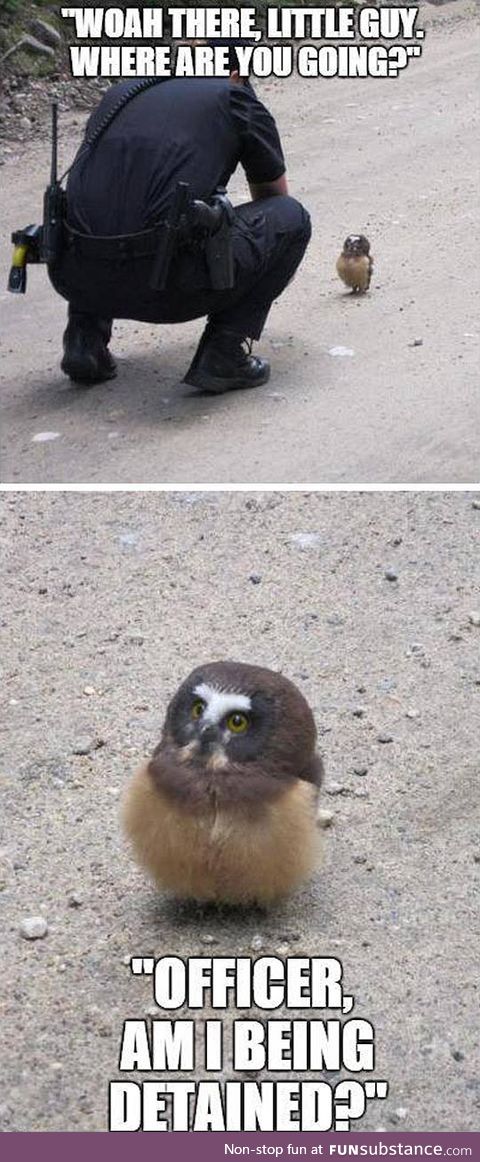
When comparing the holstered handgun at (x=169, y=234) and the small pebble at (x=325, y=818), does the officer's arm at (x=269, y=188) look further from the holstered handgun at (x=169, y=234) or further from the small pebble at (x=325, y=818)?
the small pebble at (x=325, y=818)

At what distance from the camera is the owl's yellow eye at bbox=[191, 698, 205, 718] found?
12.3 feet

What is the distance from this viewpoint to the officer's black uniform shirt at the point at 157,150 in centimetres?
620

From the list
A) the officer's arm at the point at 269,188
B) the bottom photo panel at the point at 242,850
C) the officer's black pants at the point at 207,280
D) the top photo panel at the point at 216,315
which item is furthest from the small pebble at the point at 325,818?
the officer's arm at the point at 269,188

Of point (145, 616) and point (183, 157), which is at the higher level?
point (183, 157)

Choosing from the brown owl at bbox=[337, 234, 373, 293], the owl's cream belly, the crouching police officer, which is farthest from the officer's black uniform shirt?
the owl's cream belly

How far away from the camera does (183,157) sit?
6.20 metres

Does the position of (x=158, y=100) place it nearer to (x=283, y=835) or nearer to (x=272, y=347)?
(x=272, y=347)

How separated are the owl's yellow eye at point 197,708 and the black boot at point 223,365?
119 inches

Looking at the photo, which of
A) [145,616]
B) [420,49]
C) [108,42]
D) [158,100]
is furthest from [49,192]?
[420,49]

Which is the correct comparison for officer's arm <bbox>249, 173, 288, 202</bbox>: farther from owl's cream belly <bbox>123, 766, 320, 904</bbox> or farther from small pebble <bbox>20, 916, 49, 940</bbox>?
small pebble <bbox>20, 916, 49, 940</bbox>

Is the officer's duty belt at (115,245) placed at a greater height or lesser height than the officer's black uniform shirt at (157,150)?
lesser

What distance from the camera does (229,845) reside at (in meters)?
3.74

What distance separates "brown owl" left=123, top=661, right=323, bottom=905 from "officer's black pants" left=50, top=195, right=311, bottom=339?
2.83 metres

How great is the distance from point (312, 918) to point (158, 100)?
3557 millimetres
